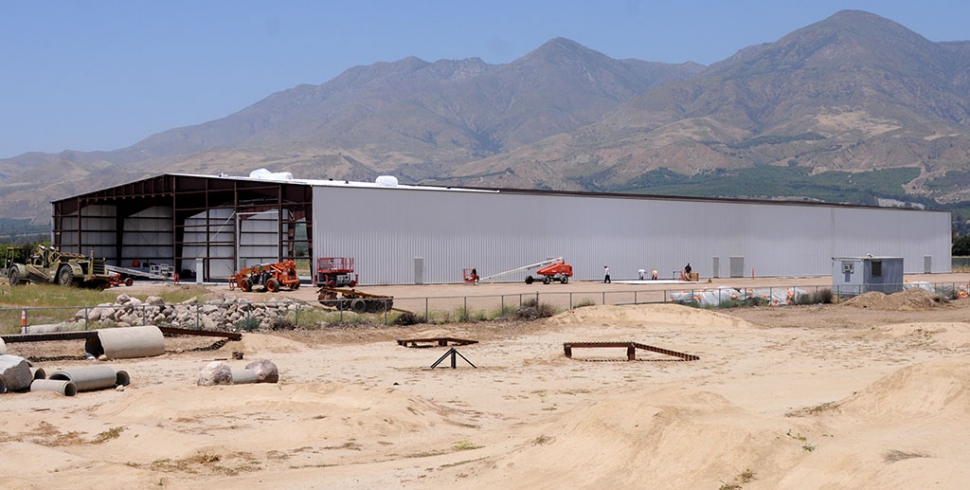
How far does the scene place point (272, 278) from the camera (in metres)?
60.7

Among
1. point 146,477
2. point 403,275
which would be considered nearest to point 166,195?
point 403,275

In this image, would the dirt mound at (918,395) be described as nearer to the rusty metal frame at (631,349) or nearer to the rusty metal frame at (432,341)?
the rusty metal frame at (631,349)

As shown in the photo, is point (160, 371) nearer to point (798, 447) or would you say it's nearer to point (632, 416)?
point (632, 416)

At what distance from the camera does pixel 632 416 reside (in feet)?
50.6

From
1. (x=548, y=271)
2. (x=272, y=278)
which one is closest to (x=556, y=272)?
(x=548, y=271)

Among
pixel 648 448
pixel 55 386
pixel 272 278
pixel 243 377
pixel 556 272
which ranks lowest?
pixel 55 386

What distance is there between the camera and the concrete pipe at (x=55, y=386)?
2373cm

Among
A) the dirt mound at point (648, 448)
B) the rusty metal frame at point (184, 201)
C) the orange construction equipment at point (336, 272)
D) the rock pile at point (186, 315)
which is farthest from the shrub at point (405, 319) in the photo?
the dirt mound at point (648, 448)

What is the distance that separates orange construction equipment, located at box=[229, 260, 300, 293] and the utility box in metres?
30.8

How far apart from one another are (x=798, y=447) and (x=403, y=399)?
920 centimetres

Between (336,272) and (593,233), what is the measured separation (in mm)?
22743

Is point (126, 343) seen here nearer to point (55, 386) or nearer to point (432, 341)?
point (55, 386)

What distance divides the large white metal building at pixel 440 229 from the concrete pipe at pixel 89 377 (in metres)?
38.5

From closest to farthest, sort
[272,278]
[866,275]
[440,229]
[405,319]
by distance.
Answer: [405,319] → [866,275] → [272,278] → [440,229]
